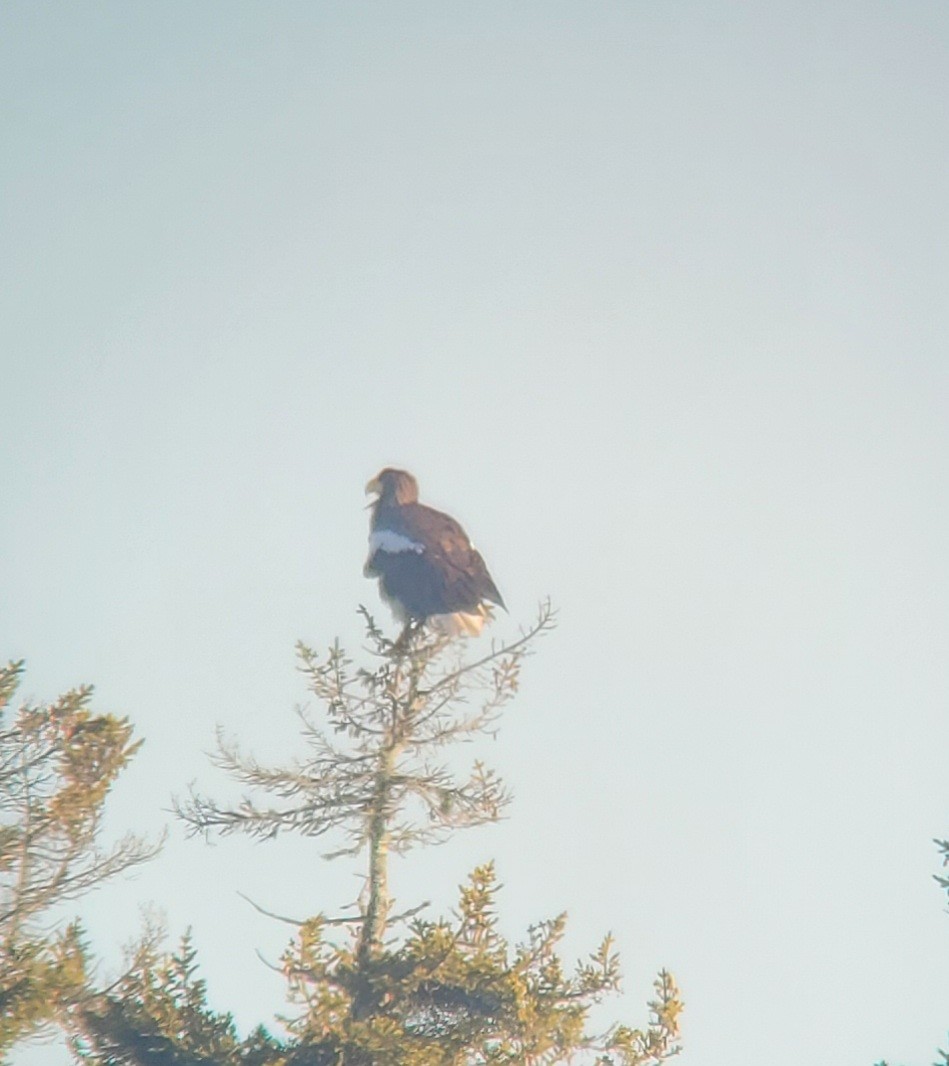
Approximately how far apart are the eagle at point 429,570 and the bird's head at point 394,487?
0.22 m

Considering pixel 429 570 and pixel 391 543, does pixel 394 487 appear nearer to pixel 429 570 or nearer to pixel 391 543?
pixel 391 543

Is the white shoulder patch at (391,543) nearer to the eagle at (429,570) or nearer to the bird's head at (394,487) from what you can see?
the eagle at (429,570)

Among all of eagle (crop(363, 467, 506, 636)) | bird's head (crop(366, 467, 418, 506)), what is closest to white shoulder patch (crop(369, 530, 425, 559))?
eagle (crop(363, 467, 506, 636))

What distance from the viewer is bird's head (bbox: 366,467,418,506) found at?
1831 cm

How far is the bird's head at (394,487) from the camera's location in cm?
1831

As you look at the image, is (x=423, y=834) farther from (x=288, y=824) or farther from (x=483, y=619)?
(x=483, y=619)

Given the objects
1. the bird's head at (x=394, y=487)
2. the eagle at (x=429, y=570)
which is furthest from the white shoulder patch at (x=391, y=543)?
the bird's head at (x=394, y=487)

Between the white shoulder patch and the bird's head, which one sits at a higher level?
the bird's head

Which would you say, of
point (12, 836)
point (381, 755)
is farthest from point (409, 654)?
point (12, 836)

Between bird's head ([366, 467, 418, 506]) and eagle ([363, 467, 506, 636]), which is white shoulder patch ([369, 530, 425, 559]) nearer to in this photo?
eagle ([363, 467, 506, 636])

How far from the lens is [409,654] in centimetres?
1366

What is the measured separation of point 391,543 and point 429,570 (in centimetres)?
98

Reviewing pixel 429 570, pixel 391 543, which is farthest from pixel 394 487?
pixel 429 570

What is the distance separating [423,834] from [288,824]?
1.06 meters
